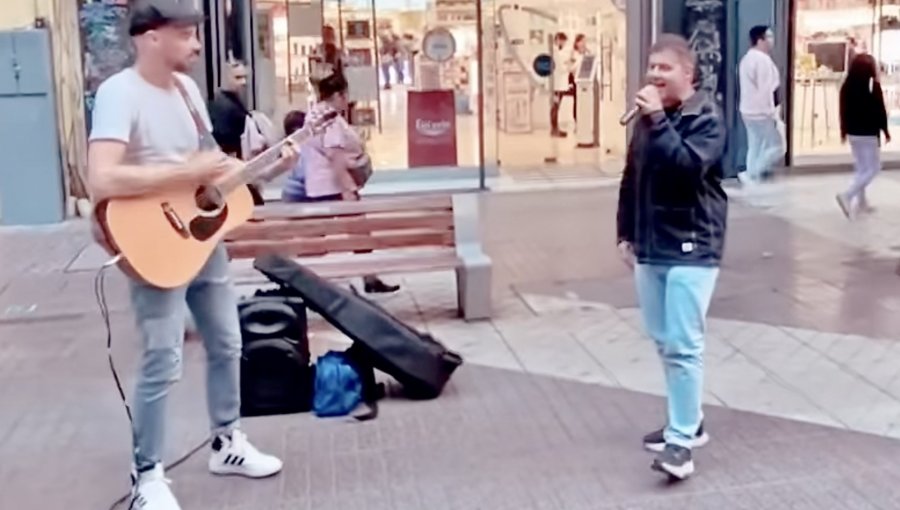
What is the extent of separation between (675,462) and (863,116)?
7270mm

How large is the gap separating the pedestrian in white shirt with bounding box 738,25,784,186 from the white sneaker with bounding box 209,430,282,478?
910 cm

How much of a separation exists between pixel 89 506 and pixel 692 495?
A: 231cm

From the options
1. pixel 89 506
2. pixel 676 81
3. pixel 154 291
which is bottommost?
pixel 89 506

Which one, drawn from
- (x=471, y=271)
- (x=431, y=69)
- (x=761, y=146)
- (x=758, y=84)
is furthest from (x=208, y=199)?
(x=431, y=69)

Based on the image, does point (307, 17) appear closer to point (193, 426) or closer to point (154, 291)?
point (193, 426)

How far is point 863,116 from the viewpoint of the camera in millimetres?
11234

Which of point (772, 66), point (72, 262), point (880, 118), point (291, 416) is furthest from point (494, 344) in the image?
point (772, 66)

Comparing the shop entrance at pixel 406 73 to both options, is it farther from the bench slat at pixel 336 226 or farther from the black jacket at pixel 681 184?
the black jacket at pixel 681 184

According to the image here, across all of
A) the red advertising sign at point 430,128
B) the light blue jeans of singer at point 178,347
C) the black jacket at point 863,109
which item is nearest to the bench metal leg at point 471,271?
the light blue jeans of singer at point 178,347

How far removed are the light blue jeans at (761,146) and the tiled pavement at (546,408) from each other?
12.3 feet

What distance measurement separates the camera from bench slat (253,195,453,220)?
25.4 feet

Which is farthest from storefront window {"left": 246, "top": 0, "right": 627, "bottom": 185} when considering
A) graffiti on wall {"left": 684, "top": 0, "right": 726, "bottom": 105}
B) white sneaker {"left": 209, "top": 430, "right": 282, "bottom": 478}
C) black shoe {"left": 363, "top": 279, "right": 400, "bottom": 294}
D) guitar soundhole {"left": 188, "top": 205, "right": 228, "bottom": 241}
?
guitar soundhole {"left": 188, "top": 205, "right": 228, "bottom": 241}

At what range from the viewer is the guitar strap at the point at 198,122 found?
4.73m

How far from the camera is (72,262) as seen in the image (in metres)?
10.4
